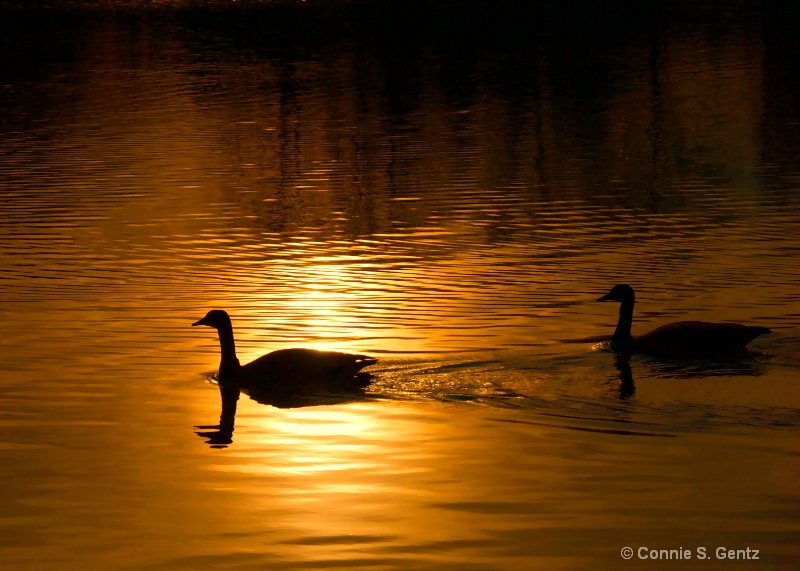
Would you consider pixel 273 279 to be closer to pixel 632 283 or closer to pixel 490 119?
pixel 632 283

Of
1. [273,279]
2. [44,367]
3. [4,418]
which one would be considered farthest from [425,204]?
[4,418]

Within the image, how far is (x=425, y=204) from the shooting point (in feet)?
100

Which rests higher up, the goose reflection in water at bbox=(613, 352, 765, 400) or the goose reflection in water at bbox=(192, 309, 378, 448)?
the goose reflection in water at bbox=(192, 309, 378, 448)

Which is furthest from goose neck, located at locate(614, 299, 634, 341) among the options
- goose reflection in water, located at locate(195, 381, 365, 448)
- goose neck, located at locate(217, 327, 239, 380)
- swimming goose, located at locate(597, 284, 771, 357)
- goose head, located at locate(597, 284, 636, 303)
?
goose neck, located at locate(217, 327, 239, 380)

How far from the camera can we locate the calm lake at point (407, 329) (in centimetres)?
1159

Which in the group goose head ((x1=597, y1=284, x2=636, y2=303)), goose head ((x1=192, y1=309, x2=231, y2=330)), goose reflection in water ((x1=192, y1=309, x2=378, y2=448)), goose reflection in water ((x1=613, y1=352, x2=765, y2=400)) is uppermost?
goose head ((x1=192, y1=309, x2=231, y2=330))

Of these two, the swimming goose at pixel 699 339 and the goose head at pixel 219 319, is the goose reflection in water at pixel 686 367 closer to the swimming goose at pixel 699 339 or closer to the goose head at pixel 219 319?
the swimming goose at pixel 699 339

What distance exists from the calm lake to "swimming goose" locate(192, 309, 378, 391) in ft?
0.85

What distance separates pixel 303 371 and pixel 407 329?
321 centimetres

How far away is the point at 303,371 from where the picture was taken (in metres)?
15.9

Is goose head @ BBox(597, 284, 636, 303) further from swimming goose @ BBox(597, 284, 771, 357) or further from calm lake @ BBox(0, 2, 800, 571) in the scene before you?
swimming goose @ BBox(597, 284, 771, 357)

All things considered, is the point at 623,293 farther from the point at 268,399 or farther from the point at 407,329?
the point at 268,399

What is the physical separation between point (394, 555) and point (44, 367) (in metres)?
7.66

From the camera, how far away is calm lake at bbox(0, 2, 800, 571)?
11.6 meters
